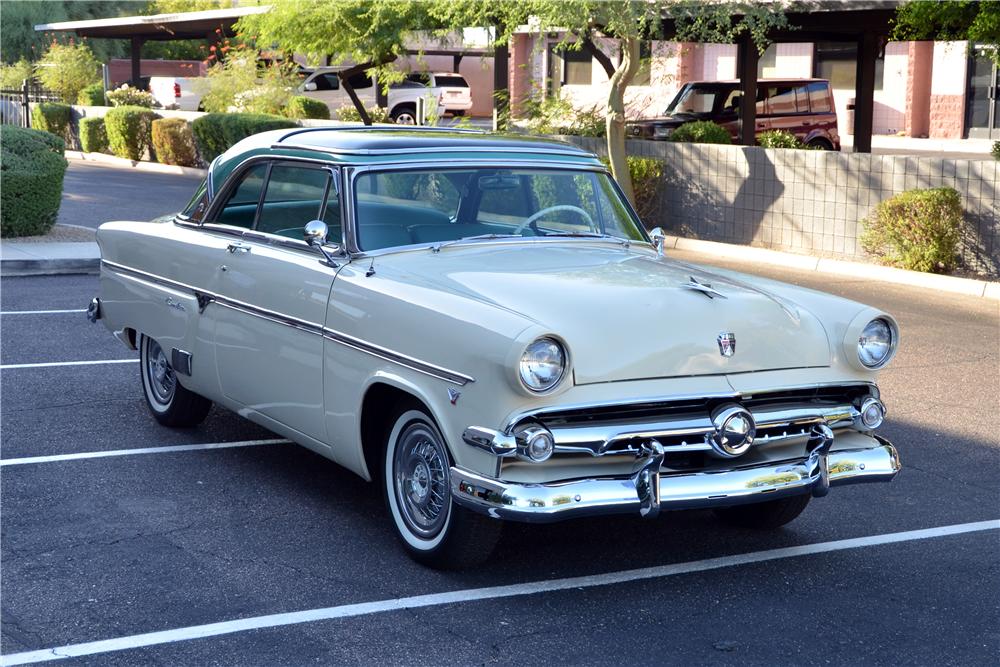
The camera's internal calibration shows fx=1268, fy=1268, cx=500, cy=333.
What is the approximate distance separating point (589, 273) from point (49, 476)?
3008mm

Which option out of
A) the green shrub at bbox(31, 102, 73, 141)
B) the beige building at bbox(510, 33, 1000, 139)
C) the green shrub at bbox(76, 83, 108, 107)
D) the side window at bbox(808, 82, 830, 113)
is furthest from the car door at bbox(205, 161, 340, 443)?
the green shrub at bbox(76, 83, 108, 107)

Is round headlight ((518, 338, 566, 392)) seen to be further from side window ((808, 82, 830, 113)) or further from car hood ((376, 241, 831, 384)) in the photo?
side window ((808, 82, 830, 113))

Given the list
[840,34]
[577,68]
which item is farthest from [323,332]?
[577,68]

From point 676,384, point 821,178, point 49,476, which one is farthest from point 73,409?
point 821,178

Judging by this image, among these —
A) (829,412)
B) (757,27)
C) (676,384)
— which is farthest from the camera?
(757,27)

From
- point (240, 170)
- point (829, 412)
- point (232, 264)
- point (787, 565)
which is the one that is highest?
point (240, 170)

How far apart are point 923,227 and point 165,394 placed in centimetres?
951

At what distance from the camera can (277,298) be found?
19.5 feet

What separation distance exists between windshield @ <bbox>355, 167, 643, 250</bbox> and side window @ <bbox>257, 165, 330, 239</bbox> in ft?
1.14

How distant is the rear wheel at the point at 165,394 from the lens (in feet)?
23.9

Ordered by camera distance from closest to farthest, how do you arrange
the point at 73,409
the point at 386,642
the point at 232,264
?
the point at 386,642, the point at 232,264, the point at 73,409

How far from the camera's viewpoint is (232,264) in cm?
640

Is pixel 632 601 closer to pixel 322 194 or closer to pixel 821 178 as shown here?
pixel 322 194

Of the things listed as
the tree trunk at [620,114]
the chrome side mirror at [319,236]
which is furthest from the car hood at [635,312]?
the tree trunk at [620,114]
